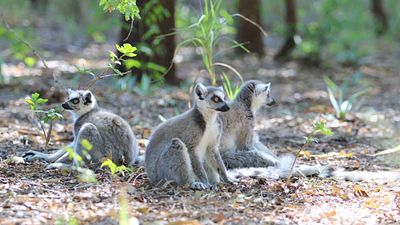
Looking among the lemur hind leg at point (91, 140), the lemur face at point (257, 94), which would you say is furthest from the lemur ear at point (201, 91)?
the lemur face at point (257, 94)

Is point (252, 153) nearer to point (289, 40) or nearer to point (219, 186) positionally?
point (219, 186)

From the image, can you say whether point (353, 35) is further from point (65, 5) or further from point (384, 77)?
point (65, 5)

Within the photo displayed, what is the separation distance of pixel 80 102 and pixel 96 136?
480 mm

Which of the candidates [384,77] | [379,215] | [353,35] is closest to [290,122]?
[379,215]

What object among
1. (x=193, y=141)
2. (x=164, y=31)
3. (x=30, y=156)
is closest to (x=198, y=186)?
(x=193, y=141)

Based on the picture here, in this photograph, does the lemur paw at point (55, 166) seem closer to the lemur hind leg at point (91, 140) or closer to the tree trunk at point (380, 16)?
the lemur hind leg at point (91, 140)

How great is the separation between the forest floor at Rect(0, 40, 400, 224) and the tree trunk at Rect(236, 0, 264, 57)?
341 centimetres

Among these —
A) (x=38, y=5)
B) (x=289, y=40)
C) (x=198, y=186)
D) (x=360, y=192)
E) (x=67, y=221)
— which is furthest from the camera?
(x=38, y=5)

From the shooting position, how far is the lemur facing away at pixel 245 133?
6.23 metres

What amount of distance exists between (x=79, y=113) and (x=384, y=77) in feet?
28.8

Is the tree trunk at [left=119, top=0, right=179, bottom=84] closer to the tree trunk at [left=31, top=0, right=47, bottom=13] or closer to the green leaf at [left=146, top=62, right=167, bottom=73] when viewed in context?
the green leaf at [left=146, top=62, right=167, bottom=73]

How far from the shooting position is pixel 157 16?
32.4 ft

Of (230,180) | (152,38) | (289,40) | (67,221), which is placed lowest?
(289,40)

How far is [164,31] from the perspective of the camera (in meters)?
10.5
